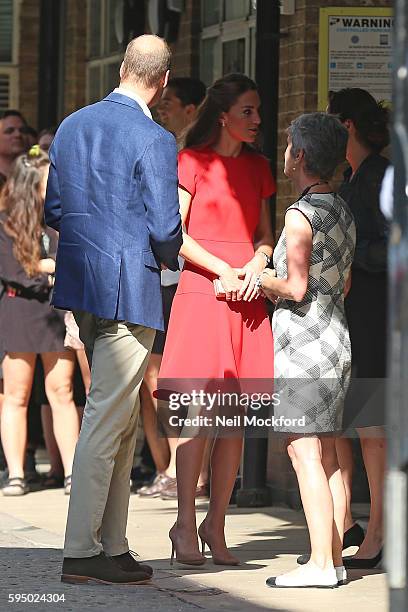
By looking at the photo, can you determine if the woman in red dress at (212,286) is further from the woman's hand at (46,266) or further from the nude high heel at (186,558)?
the woman's hand at (46,266)

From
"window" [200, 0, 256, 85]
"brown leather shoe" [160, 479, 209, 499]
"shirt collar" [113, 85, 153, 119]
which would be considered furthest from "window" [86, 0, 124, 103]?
"shirt collar" [113, 85, 153, 119]

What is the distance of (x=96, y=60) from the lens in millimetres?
13297

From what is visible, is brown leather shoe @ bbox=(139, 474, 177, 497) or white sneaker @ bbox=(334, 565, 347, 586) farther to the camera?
brown leather shoe @ bbox=(139, 474, 177, 497)

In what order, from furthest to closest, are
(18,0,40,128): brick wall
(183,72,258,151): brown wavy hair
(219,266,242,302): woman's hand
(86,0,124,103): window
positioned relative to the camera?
1. (18,0,40,128): brick wall
2. (86,0,124,103): window
3. (183,72,258,151): brown wavy hair
4. (219,266,242,302): woman's hand

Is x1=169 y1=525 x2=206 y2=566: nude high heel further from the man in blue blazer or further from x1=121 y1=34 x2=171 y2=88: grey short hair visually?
x1=121 y1=34 x2=171 y2=88: grey short hair

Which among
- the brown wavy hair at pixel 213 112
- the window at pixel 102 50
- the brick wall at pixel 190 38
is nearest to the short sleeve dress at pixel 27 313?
the brown wavy hair at pixel 213 112

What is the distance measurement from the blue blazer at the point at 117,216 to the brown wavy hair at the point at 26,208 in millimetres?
2913

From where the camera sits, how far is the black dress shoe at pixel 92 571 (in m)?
5.99

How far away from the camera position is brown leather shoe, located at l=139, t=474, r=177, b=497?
902 cm

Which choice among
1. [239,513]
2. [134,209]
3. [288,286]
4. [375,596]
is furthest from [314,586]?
[239,513]

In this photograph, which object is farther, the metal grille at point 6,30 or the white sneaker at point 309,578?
the metal grille at point 6,30

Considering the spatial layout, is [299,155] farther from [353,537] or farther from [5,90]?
[5,90]

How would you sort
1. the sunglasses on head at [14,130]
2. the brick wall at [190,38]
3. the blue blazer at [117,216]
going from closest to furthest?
the blue blazer at [117,216], the sunglasses on head at [14,130], the brick wall at [190,38]

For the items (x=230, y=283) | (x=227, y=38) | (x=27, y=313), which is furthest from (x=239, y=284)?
(x=227, y=38)
